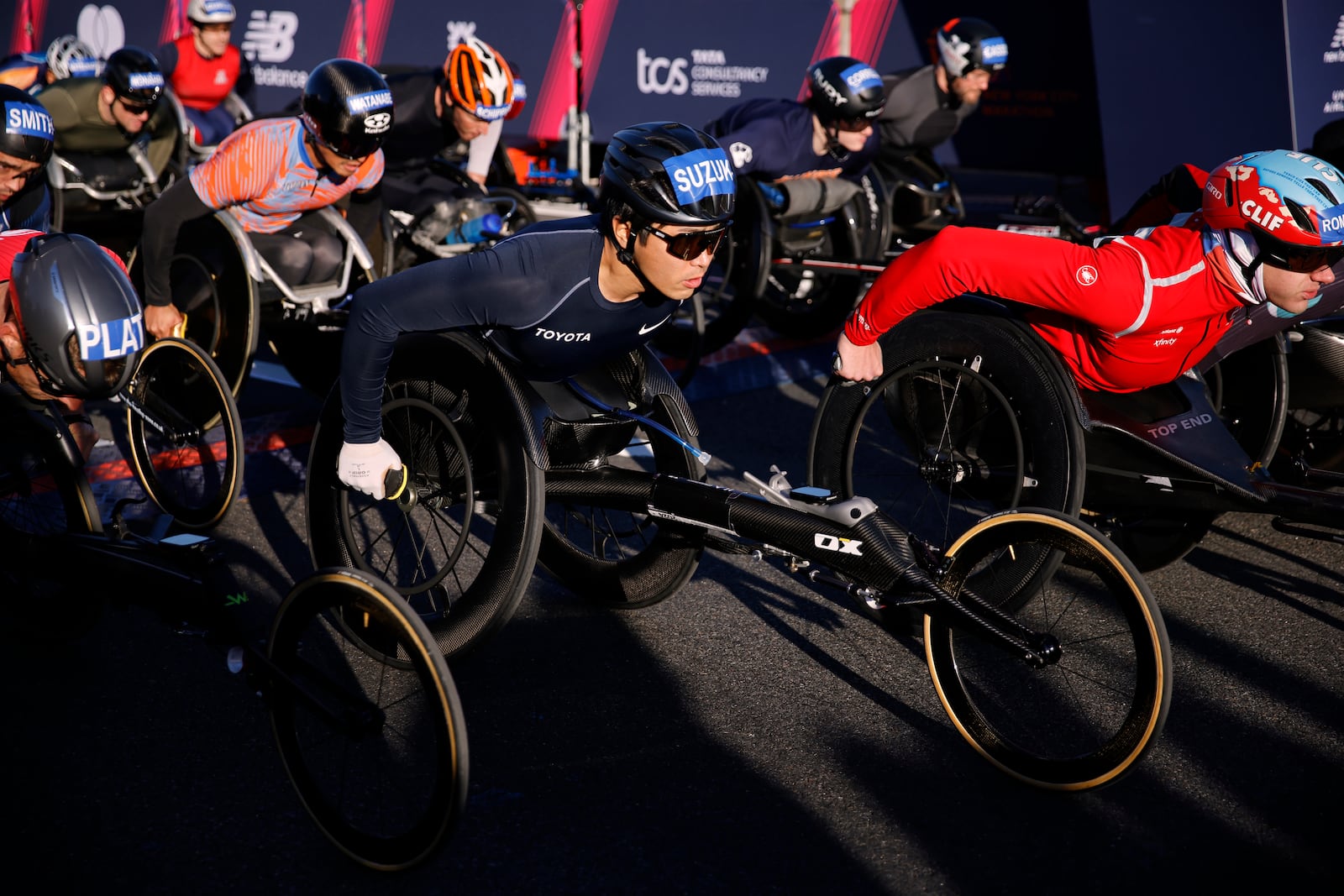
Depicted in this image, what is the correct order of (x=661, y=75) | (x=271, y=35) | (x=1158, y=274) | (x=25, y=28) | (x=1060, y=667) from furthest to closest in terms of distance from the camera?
(x=25, y=28) < (x=271, y=35) < (x=661, y=75) < (x=1060, y=667) < (x=1158, y=274)

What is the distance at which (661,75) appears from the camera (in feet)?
40.7

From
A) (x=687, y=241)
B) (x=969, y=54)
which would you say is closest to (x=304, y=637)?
(x=687, y=241)

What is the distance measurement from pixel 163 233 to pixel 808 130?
355 cm

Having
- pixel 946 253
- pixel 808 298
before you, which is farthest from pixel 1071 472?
pixel 808 298

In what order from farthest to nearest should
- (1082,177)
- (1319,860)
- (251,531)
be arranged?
(1082,177)
(251,531)
(1319,860)

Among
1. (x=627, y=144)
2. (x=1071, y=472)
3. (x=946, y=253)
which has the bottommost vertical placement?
(x=1071, y=472)

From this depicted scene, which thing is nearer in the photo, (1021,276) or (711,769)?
(711,769)

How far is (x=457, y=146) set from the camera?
808 centimetres

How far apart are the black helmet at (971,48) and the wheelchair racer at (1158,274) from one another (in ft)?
14.8

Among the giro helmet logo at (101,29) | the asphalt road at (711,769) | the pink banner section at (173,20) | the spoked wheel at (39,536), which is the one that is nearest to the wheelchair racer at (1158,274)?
the asphalt road at (711,769)

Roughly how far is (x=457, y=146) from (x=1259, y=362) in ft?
17.8

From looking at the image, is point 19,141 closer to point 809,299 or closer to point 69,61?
point 809,299

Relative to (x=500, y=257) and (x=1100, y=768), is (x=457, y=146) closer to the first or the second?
(x=500, y=257)

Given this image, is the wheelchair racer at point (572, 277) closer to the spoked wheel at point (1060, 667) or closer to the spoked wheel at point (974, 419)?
the spoked wheel at point (974, 419)
